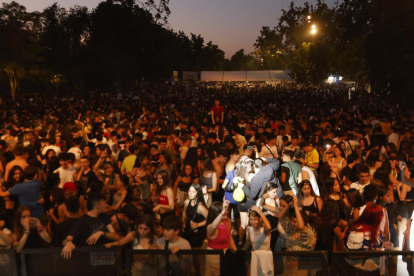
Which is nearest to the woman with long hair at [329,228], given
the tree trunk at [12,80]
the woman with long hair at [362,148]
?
the woman with long hair at [362,148]

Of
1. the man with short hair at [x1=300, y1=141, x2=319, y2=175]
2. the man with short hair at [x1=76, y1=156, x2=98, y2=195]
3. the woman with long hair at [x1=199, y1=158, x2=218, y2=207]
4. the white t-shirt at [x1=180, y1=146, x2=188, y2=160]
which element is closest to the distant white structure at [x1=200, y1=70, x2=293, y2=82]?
the white t-shirt at [x1=180, y1=146, x2=188, y2=160]

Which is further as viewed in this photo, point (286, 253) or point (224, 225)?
point (224, 225)

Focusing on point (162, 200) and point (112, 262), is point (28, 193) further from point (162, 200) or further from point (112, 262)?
point (112, 262)

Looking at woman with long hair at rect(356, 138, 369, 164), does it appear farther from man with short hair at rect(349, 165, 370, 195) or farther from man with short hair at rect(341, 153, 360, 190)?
man with short hair at rect(349, 165, 370, 195)

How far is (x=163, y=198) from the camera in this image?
679cm

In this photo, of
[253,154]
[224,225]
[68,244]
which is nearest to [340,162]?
[253,154]

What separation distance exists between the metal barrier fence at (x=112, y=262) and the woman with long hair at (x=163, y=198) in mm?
2032

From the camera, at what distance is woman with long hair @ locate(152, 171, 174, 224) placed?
22.0 ft

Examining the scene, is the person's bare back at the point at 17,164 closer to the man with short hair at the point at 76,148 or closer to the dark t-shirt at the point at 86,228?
the man with short hair at the point at 76,148

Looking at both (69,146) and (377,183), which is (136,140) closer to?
(69,146)

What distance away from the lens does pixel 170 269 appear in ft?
15.4

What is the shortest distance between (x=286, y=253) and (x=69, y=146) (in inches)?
277

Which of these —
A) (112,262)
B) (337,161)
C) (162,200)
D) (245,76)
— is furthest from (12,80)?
(112,262)

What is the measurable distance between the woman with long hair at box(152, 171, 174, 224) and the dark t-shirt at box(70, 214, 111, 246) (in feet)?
5.17
